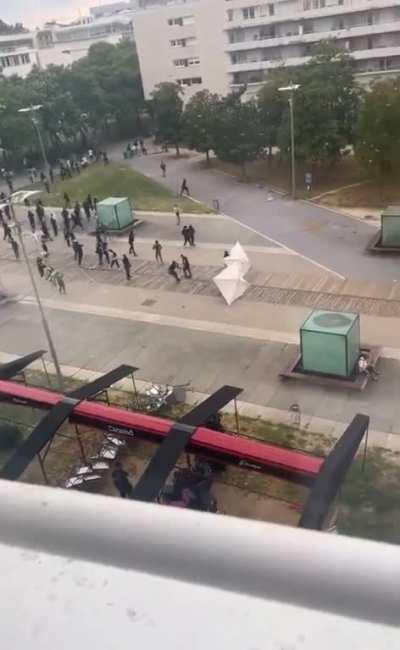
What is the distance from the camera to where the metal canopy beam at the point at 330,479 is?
20.2 feet

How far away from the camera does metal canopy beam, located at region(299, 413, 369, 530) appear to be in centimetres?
617

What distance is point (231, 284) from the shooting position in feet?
45.1

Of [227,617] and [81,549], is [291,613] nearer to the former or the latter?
[227,617]

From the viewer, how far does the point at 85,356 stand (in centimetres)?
1192

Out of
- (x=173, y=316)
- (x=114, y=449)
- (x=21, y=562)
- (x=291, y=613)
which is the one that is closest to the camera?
(x=291, y=613)

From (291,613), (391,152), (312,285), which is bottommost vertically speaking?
(312,285)

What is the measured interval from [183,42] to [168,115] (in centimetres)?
911

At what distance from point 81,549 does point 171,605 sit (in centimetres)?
19

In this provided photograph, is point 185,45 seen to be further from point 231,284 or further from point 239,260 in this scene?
point 231,284

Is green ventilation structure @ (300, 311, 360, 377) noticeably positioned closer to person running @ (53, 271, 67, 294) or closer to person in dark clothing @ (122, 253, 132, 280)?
person in dark clothing @ (122, 253, 132, 280)

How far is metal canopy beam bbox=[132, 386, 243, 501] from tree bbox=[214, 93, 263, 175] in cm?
1790

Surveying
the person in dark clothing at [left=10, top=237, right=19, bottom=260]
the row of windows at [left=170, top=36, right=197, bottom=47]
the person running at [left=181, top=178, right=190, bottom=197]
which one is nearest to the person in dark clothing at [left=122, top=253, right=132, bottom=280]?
the person in dark clothing at [left=10, top=237, right=19, bottom=260]

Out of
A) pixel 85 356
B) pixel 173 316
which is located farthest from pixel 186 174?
pixel 85 356

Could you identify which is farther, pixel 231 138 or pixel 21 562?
pixel 231 138
